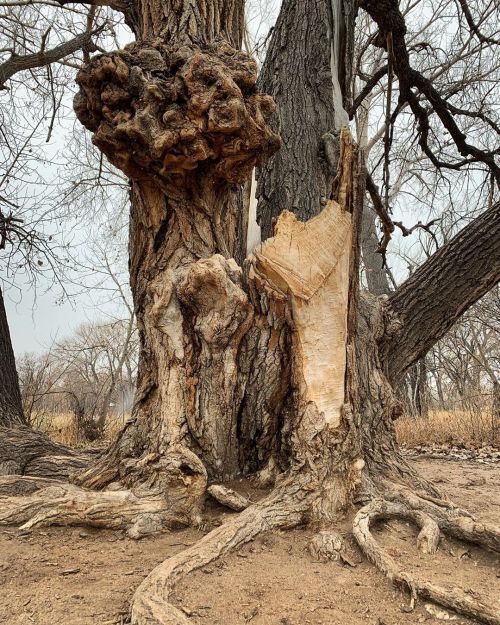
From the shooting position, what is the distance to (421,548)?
2.00 meters

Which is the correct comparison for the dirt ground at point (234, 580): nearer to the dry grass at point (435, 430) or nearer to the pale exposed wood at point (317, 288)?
the pale exposed wood at point (317, 288)

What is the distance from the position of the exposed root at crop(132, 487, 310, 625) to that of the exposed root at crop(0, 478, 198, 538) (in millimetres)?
293

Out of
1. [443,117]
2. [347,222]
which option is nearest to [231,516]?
[347,222]

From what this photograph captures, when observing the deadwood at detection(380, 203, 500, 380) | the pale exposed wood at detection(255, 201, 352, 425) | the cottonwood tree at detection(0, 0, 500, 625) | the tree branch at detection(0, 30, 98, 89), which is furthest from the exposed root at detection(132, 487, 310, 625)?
the tree branch at detection(0, 30, 98, 89)

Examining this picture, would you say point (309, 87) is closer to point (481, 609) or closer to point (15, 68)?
point (481, 609)

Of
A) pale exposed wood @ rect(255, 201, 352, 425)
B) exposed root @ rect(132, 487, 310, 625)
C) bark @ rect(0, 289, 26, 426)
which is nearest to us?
exposed root @ rect(132, 487, 310, 625)

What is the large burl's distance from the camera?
224 centimetres

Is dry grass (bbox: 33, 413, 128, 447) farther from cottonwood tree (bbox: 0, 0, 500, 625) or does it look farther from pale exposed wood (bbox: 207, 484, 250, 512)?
pale exposed wood (bbox: 207, 484, 250, 512)

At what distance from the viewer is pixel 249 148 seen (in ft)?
7.87

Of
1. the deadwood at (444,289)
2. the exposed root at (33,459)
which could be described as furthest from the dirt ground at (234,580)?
the exposed root at (33,459)

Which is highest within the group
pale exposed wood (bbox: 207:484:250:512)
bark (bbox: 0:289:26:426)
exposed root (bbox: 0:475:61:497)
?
bark (bbox: 0:289:26:426)

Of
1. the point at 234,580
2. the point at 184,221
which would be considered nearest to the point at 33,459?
the point at 184,221

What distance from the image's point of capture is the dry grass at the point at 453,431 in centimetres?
710

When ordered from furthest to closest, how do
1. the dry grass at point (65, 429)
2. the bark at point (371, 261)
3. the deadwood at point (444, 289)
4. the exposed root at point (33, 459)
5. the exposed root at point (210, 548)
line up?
the bark at point (371, 261), the dry grass at point (65, 429), the exposed root at point (33, 459), the deadwood at point (444, 289), the exposed root at point (210, 548)
